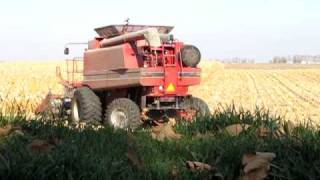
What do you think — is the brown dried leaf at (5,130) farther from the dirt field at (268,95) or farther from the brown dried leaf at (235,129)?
the dirt field at (268,95)

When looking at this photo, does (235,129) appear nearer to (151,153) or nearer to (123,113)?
(151,153)

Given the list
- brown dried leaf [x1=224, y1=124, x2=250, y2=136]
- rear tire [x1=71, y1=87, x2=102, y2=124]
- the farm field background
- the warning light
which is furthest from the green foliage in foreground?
rear tire [x1=71, y1=87, x2=102, y2=124]

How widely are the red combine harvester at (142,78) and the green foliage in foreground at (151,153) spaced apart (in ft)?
18.0

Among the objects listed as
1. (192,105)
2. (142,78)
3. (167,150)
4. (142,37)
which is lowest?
(192,105)

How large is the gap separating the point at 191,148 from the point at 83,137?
4.04 feet

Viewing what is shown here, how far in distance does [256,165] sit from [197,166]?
0.65 meters

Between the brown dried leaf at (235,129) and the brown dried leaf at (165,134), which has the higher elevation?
the brown dried leaf at (235,129)

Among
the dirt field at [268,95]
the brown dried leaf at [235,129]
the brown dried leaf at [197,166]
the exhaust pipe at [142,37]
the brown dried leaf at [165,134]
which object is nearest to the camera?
the brown dried leaf at [197,166]

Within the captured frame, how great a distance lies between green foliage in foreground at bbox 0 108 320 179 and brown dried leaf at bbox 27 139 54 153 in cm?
9

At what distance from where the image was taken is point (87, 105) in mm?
14695

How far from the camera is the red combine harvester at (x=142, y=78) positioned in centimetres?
1362

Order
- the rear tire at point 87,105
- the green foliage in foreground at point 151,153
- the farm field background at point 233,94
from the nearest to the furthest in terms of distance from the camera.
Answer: the green foliage in foreground at point 151,153, the rear tire at point 87,105, the farm field background at point 233,94

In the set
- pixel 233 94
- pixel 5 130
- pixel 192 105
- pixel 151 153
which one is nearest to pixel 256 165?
pixel 151 153

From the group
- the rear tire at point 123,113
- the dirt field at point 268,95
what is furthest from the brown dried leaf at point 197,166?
the rear tire at point 123,113
